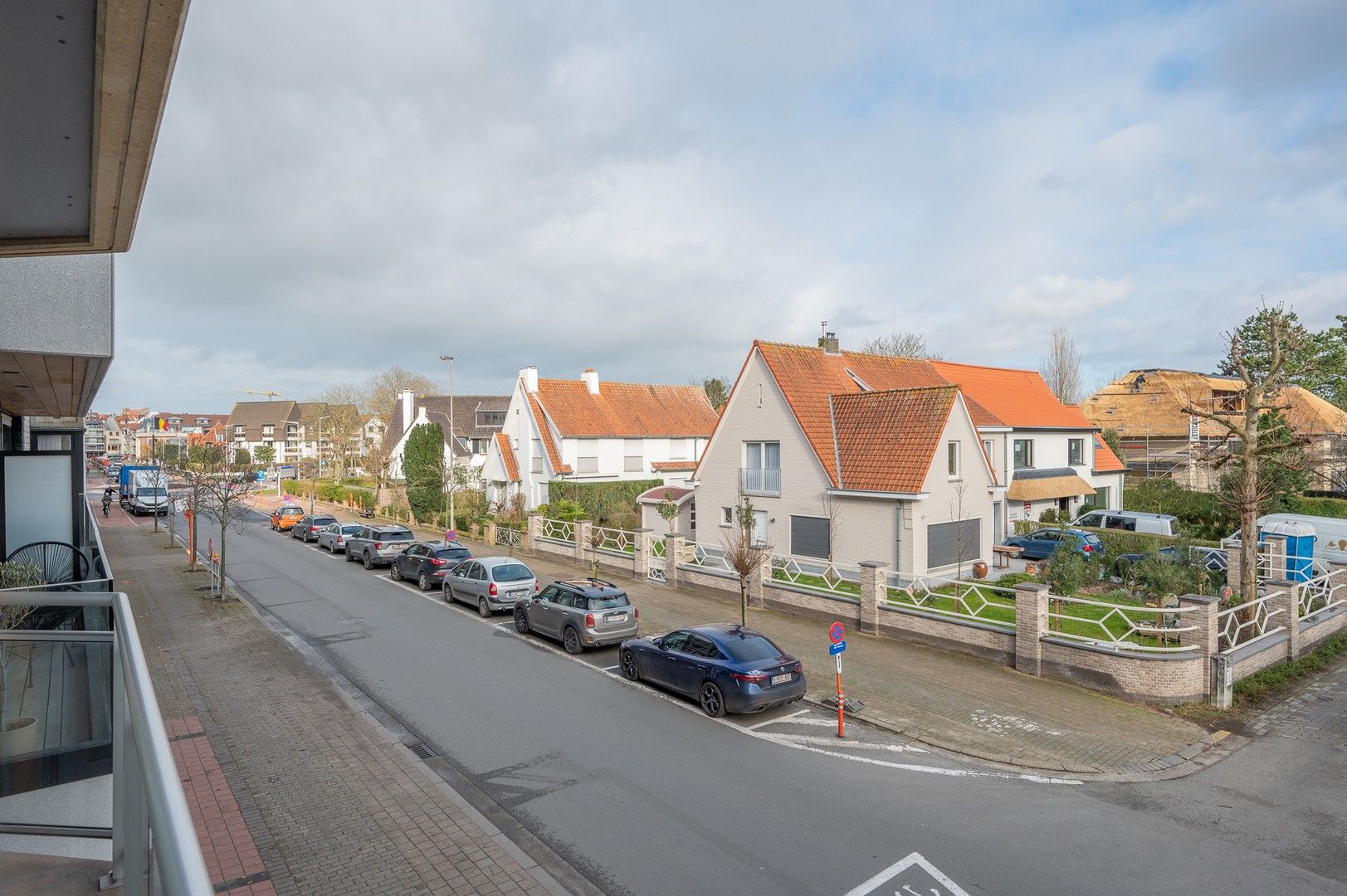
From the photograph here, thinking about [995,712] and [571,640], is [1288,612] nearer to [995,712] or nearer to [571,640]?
[995,712]

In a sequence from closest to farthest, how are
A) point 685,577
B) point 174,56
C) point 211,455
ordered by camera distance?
point 174,56 < point 685,577 < point 211,455

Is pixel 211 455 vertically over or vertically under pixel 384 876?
over

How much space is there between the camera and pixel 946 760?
1110 centimetres

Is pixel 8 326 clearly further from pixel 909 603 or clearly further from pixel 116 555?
pixel 116 555

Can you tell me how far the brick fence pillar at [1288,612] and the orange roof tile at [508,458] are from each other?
34.6 meters

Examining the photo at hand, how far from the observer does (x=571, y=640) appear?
16.5 meters

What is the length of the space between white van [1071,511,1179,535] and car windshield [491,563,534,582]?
23467 mm

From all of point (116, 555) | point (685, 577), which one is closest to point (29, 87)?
point (685, 577)

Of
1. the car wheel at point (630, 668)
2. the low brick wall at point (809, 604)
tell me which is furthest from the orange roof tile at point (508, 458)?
the car wheel at point (630, 668)

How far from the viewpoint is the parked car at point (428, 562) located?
2339cm

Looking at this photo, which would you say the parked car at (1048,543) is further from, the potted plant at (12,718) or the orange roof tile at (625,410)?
the potted plant at (12,718)

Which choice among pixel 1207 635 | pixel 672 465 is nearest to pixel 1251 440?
pixel 1207 635

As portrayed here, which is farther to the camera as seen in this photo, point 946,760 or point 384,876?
point 946,760

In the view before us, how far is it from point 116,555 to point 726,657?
30.1 meters
